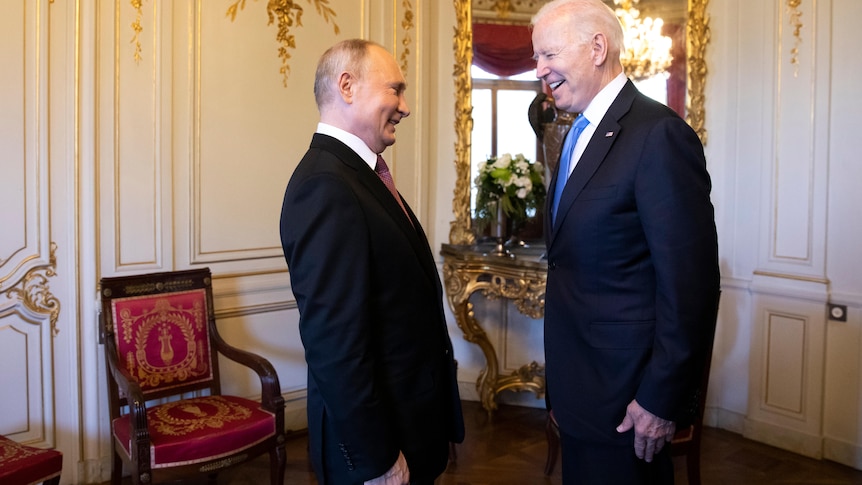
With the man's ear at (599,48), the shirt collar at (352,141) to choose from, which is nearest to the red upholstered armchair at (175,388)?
the shirt collar at (352,141)

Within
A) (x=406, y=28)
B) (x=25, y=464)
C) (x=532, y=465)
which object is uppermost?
(x=406, y=28)

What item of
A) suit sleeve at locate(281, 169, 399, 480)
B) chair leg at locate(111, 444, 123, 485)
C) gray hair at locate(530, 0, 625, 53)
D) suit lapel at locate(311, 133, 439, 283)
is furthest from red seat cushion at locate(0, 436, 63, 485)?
gray hair at locate(530, 0, 625, 53)

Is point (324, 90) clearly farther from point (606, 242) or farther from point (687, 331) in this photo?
point (687, 331)

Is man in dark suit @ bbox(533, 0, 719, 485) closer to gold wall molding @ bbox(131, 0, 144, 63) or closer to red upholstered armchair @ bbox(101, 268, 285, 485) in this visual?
red upholstered armchair @ bbox(101, 268, 285, 485)

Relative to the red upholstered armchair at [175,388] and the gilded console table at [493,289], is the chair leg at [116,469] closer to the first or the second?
the red upholstered armchair at [175,388]

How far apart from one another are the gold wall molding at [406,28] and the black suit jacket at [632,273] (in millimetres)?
2775

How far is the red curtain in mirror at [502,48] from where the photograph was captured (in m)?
4.39

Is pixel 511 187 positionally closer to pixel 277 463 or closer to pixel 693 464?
pixel 693 464

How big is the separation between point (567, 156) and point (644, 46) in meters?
2.47

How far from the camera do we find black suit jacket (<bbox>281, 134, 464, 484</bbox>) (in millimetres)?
1488

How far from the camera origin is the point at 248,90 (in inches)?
145

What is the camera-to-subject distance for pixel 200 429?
2.75 metres

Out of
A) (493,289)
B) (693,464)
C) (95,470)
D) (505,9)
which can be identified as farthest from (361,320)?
(505,9)

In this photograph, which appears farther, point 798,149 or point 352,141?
point 798,149
